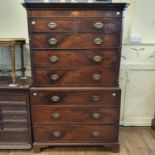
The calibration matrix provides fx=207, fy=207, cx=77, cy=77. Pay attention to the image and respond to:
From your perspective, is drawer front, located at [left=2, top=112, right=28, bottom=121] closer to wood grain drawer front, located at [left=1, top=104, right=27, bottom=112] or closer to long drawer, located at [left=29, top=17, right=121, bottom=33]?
wood grain drawer front, located at [left=1, top=104, right=27, bottom=112]

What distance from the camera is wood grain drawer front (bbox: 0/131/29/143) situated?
2.19m

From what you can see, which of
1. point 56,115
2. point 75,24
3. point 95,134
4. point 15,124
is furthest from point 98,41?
point 15,124

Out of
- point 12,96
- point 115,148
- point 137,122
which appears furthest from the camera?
point 137,122

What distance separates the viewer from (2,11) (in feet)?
7.75

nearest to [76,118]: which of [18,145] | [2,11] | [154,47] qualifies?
[18,145]

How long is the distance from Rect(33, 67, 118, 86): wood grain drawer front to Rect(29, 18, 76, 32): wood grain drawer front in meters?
0.39

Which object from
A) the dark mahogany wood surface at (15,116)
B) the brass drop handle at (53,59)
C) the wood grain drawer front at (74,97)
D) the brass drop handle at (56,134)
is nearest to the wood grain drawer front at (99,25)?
the brass drop handle at (53,59)

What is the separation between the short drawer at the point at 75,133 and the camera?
2146mm

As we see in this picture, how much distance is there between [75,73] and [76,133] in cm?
64

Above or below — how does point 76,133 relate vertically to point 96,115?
below

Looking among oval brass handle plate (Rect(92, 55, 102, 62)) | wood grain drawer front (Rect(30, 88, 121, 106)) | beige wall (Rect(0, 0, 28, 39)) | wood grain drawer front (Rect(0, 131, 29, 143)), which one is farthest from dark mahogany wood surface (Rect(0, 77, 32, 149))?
oval brass handle plate (Rect(92, 55, 102, 62))

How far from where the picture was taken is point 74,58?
1975 mm

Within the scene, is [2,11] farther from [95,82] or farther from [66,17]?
[95,82]

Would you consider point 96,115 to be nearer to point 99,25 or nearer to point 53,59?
point 53,59
